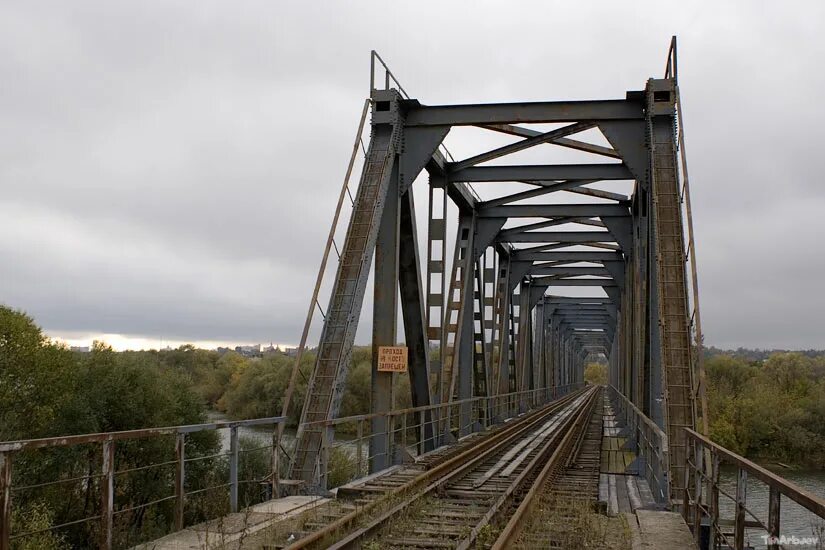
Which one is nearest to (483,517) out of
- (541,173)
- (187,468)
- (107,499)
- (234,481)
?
(234,481)

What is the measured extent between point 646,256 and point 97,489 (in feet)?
59.3

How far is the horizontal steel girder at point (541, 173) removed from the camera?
1834 cm

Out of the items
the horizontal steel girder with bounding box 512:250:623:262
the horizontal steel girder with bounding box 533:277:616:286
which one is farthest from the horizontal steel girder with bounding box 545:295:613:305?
the horizontal steel girder with bounding box 512:250:623:262

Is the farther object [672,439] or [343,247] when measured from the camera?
[343,247]

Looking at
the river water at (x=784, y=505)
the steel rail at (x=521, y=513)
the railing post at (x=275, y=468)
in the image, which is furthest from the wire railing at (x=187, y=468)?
the river water at (x=784, y=505)

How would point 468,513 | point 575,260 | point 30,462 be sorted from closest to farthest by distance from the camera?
point 468,513
point 30,462
point 575,260

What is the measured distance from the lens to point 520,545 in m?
6.53

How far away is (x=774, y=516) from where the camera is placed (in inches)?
170

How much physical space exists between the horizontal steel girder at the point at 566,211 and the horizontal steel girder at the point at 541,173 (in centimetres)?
309

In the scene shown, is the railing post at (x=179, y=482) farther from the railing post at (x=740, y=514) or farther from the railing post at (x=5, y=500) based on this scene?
the railing post at (x=740, y=514)

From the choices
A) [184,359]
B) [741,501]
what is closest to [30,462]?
[741,501]

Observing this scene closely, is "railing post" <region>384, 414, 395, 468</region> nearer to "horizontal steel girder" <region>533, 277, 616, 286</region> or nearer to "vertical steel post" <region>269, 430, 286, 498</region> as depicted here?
"vertical steel post" <region>269, 430, 286, 498</region>

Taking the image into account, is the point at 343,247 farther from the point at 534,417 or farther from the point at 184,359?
the point at 184,359

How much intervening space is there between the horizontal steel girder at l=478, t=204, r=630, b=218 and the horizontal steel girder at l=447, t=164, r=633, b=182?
10.1ft
